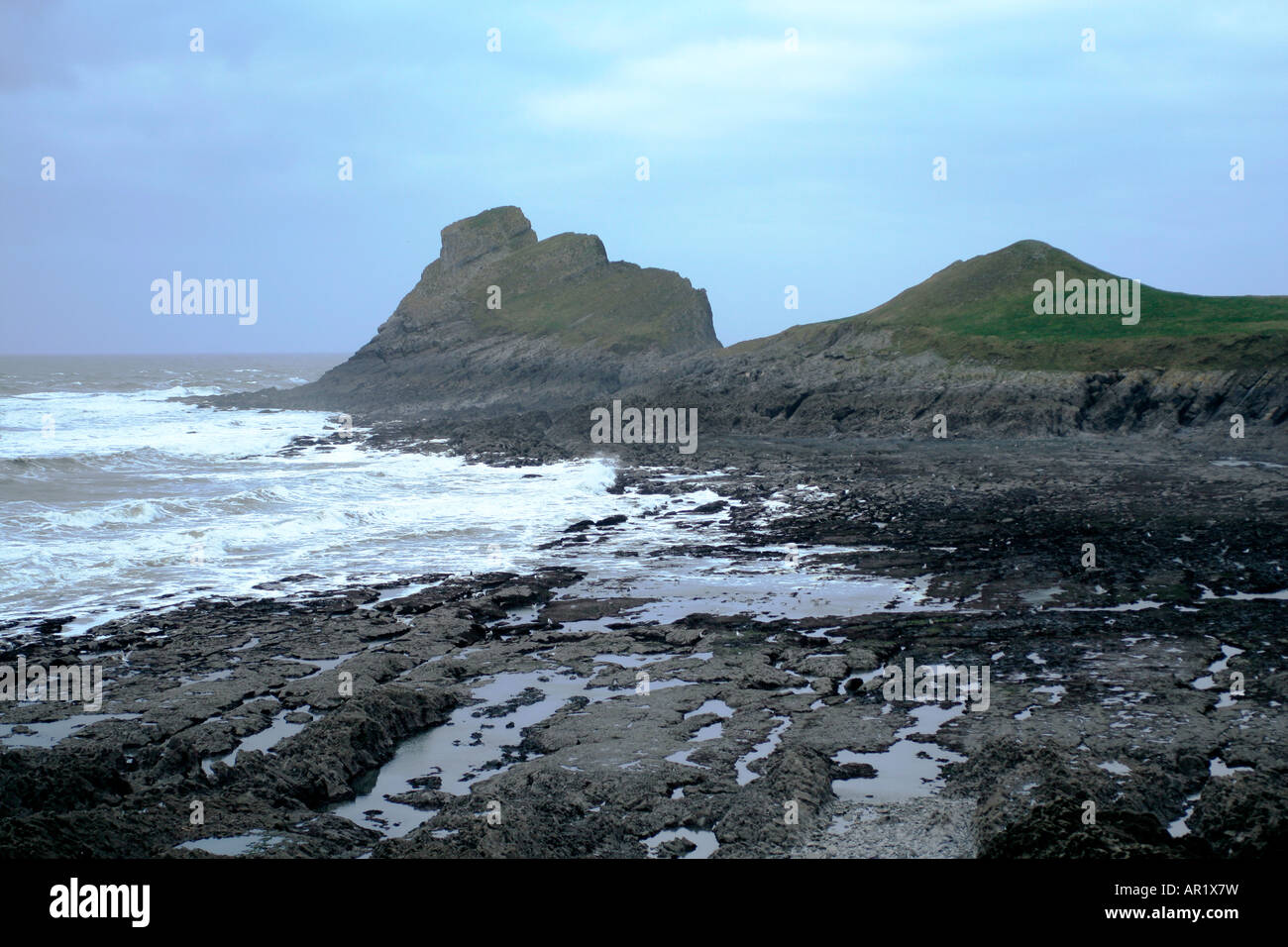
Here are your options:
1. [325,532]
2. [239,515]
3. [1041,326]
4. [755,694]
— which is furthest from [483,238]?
[755,694]

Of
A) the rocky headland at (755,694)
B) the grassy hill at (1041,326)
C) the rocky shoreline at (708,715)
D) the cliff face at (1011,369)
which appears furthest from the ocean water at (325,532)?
the grassy hill at (1041,326)

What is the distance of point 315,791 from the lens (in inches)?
364

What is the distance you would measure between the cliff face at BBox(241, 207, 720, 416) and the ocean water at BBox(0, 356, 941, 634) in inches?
1237

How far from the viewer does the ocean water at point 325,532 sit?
698 inches

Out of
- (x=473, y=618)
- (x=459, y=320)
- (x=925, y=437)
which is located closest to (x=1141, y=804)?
(x=473, y=618)

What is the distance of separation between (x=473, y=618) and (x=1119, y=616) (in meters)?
10.0

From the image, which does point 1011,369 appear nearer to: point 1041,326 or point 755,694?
point 1041,326

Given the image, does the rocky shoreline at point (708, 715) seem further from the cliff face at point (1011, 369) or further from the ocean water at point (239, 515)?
the cliff face at point (1011, 369)

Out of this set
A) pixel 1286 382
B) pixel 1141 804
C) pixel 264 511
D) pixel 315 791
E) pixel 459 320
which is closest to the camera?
pixel 1141 804

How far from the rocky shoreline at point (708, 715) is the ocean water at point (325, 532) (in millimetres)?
585

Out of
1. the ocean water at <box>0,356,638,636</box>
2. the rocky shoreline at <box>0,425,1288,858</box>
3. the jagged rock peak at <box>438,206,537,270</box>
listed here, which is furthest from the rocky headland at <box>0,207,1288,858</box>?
the jagged rock peak at <box>438,206,537,270</box>

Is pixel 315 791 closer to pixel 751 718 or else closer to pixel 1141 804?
pixel 751 718

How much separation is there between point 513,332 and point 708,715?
75300 mm
